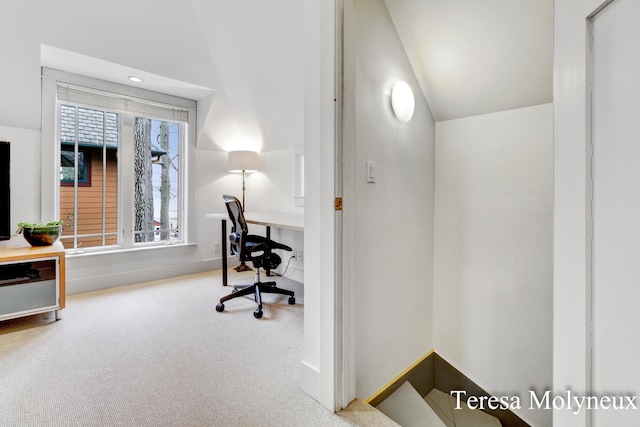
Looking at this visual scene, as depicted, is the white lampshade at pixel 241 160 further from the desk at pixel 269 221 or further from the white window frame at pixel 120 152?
the desk at pixel 269 221

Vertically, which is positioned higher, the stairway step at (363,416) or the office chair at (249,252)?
the office chair at (249,252)

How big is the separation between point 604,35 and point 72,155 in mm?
3911

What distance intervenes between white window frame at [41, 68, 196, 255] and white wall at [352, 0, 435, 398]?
2877mm

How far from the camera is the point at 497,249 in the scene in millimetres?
1820

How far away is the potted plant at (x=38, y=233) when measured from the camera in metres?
2.44

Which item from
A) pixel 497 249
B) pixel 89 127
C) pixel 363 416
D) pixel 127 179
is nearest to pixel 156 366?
pixel 363 416

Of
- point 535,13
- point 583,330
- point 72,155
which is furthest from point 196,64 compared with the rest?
point 583,330

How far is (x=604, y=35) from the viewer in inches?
24.6

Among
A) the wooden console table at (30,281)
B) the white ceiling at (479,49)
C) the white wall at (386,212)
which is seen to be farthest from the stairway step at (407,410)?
the wooden console table at (30,281)

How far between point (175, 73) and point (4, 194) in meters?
1.75

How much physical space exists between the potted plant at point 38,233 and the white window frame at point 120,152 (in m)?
0.40

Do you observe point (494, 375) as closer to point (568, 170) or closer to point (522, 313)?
point (522, 313)

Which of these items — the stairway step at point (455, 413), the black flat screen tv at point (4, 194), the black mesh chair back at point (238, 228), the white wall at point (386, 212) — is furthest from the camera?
the black mesh chair back at point (238, 228)

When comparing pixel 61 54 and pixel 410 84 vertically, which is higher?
pixel 61 54
